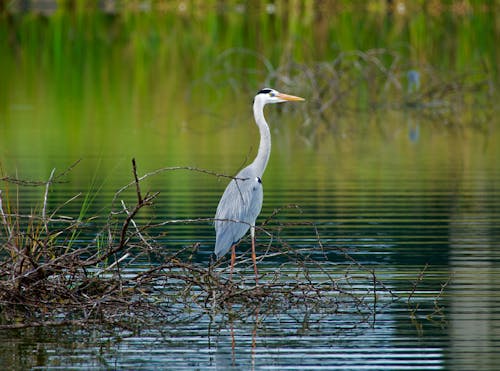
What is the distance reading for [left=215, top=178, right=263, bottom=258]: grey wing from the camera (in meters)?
9.80

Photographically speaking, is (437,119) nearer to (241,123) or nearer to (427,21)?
(241,123)

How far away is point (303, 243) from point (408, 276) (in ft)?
5.19

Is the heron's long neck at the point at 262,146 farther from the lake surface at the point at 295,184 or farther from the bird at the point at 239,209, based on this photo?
the lake surface at the point at 295,184

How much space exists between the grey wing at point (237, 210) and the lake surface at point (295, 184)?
1.04ft

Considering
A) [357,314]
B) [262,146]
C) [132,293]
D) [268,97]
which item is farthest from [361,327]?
[268,97]

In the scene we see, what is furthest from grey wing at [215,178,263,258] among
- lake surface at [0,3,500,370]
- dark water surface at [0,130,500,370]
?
dark water surface at [0,130,500,370]

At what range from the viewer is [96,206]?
13.7 meters

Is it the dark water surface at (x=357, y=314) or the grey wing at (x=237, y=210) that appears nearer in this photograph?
the dark water surface at (x=357, y=314)

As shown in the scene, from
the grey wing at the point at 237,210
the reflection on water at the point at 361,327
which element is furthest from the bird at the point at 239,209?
the reflection on water at the point at 361,327

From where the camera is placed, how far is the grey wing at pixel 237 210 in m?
9.80

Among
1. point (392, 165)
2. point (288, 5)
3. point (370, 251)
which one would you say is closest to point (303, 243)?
point (370, 251)

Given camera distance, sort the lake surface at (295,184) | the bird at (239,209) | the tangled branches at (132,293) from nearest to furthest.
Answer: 1. the lake surface at (295,184)
2. the tangled branches at (132,293)
3. the bird at (239,209)

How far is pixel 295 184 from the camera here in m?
15.3

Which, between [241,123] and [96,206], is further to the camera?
[241,123]
